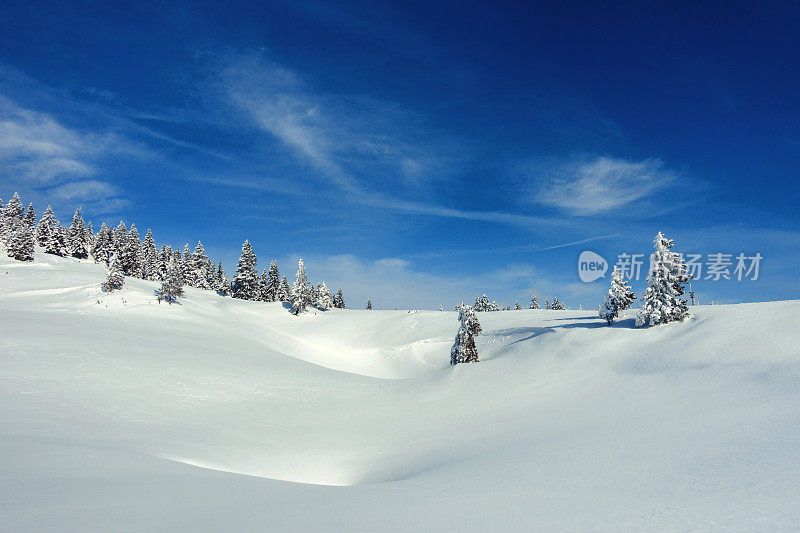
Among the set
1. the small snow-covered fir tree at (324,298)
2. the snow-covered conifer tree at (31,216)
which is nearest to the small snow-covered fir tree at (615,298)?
the small snow-covered fir tree at (324,298)

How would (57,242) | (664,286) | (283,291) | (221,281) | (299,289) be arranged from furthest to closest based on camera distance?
(221,281) → (283,291) → (57,242) → (299,289) → (664,286)

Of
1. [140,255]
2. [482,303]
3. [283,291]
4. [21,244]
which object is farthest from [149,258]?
[482,303]

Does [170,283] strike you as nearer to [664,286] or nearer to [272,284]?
[272,284]

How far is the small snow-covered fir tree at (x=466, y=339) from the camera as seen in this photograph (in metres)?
27.8

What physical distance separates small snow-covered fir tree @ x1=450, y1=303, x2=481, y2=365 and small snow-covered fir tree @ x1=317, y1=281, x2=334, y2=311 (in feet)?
171

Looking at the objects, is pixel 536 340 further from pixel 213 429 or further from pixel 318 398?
pixel 213 429

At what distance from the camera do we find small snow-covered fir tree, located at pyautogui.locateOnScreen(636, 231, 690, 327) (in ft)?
73.2

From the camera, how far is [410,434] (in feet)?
46.6

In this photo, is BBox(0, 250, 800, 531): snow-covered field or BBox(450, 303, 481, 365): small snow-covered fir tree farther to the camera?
BBox(450, 303, 481, 365): small snow-covered fir tree

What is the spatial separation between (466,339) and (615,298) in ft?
37.5

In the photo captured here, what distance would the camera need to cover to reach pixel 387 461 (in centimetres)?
1162

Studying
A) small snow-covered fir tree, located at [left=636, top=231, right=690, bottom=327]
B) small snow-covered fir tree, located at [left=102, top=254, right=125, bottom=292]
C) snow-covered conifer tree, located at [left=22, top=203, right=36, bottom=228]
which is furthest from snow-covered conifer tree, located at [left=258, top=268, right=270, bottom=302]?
small snow-covered fir tree, located at [left=636, top=231, right=690, bottom=327]

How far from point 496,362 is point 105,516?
22.3m

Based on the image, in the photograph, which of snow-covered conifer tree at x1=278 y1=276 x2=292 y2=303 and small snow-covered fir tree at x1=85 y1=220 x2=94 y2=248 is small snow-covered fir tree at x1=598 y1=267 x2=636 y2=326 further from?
small snow-covered fir tree at x1=85 y1=220 x2=94 y2=248
